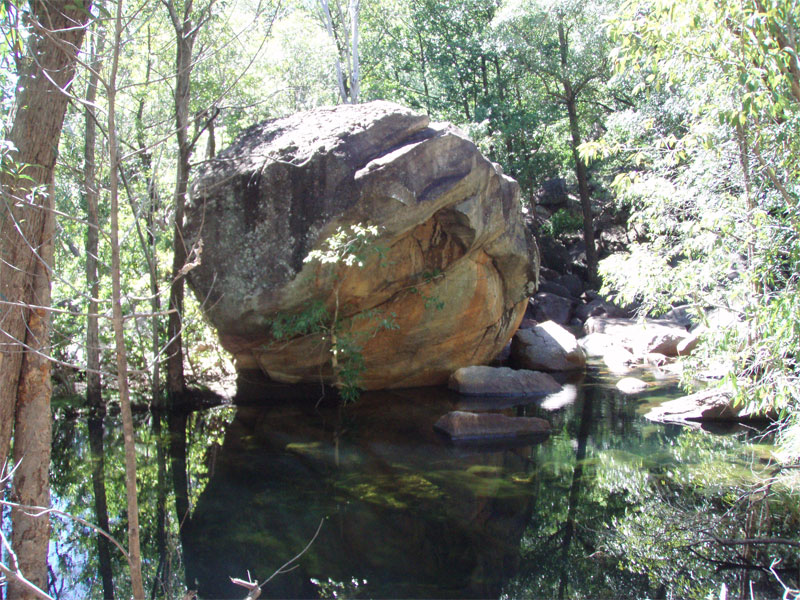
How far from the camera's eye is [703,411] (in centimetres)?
1058

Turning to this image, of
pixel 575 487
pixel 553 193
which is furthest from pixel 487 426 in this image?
pixel 553 193

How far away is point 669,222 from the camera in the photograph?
26.2ft

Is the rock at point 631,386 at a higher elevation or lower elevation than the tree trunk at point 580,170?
lower

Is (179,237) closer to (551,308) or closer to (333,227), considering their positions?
(333,227)

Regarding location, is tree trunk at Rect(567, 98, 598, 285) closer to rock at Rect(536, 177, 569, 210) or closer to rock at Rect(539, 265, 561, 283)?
rock at Rect(539, 265, 561, 283)

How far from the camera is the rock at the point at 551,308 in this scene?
20.5 meters

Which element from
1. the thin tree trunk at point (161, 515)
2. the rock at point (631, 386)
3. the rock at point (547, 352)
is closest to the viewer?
the thin tree trunk at point (161, 515)

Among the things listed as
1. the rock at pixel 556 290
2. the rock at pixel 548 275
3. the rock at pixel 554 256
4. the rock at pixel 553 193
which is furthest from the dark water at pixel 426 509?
the rock at pixel 553 193

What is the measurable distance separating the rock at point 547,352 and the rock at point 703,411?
443 cm

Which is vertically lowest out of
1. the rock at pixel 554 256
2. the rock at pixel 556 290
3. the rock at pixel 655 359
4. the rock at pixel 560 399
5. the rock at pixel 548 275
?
the rock at pixel 560 399

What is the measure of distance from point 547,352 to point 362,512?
932 centimetres

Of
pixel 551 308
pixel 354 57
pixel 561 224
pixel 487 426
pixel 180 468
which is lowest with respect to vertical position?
pixel 180 468

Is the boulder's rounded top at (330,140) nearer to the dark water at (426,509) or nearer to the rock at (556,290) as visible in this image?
the dark water at (426,509)

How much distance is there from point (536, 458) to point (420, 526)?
9.12 ft
